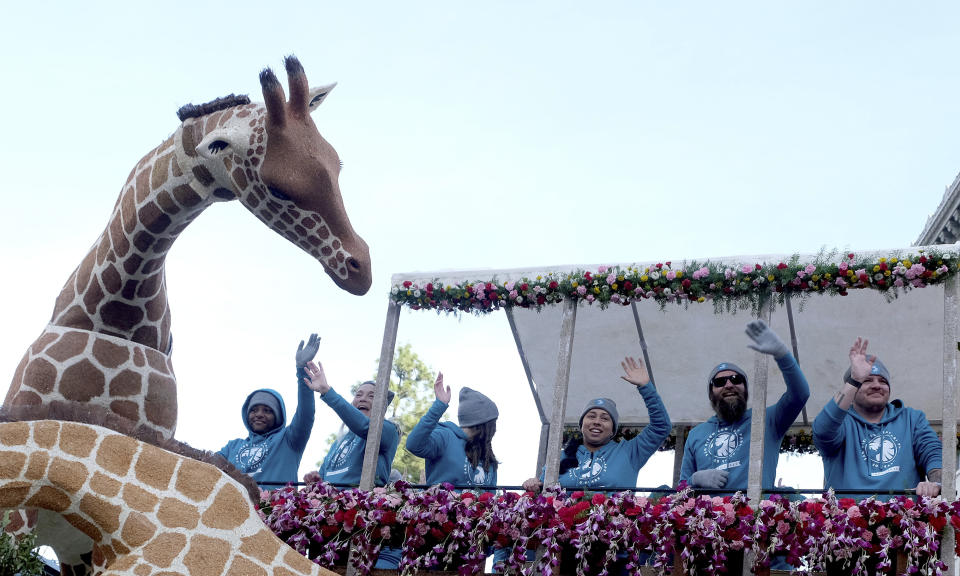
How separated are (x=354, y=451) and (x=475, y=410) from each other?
1.14 meters

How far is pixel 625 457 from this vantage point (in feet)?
26.7

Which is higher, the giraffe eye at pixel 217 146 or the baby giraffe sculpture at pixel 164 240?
the giraffe eye at pixel 217 146

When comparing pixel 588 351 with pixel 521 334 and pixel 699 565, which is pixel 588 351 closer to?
pixel 521 334

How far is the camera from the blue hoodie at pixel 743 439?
24.2 feet

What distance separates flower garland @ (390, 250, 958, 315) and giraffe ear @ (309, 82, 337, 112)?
1.91 metres

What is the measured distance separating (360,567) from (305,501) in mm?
669

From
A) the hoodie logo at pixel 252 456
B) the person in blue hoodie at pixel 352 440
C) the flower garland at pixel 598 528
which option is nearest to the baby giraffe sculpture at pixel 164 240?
the flower garland at pixel 598 528

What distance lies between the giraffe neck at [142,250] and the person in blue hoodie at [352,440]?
2.00 meters

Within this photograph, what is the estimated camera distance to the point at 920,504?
6.52 metres

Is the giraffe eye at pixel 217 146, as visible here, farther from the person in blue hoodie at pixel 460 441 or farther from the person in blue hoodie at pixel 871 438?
the person in blue hoodie at pixel 871 438

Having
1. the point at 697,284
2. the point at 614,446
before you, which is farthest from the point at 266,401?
the point at 697,284

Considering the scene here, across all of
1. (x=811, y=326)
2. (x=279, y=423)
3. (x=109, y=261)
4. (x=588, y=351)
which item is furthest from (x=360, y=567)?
(x=811, y=326)

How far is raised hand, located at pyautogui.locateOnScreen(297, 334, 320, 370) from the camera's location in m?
8.62

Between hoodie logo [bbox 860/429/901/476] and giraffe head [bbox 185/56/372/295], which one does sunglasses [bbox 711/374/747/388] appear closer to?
hoodie logo [bbox 860/429/901/476]
